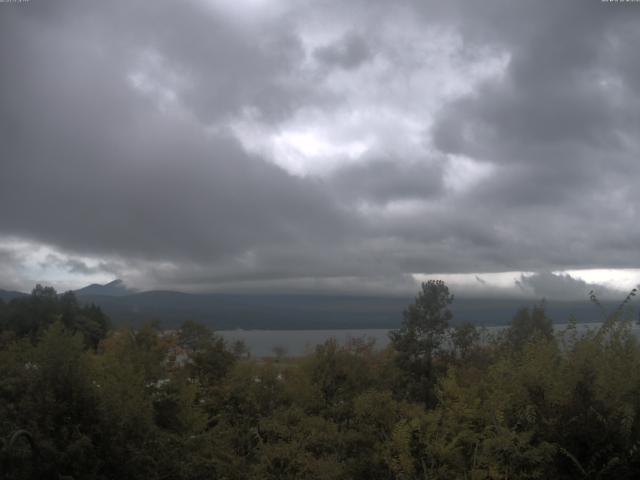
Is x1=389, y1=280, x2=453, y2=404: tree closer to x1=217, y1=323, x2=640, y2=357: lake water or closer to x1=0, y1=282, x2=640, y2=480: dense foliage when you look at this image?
x1=217, y1=323, x2=640, y2=357: lake water

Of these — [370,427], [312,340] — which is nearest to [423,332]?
[312,340]

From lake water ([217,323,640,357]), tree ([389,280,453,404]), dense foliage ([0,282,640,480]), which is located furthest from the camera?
tree ([389,280,453,404])

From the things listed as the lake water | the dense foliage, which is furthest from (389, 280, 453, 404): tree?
the dense foliage

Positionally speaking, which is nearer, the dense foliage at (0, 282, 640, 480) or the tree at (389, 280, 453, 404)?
the dense foliage at (0, 282, 640, 480)

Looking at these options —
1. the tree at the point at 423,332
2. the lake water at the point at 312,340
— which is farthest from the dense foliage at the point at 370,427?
the tree at the point at 423,332

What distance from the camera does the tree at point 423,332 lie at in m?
31.9

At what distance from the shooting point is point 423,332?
33.1m

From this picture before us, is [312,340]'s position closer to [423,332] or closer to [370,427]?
[423,332]

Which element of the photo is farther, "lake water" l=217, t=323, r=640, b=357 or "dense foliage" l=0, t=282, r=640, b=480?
"lake water" l=217, t=323, r=640, b=357

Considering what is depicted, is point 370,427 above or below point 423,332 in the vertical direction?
below

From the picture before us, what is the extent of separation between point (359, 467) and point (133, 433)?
4.16 meters

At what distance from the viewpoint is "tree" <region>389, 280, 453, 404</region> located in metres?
31.9

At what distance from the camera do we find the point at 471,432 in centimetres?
1002

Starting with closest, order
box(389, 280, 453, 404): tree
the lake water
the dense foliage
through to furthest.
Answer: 1. the dense foliage
2. the lake water
3. box(389, 280, 453, 404): tree
